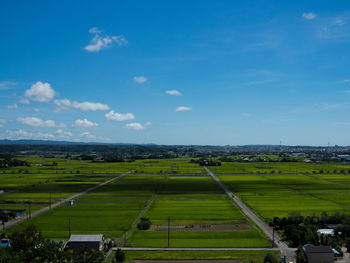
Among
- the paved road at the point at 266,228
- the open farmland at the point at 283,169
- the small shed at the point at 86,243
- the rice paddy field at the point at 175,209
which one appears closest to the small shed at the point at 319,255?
the paved road at the point at 266,228

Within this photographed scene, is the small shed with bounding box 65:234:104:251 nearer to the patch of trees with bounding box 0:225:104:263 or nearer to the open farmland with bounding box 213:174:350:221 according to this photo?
the patch of trees with bounding box 0:225:104:263

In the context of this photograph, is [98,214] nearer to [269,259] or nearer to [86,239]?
[86,239]

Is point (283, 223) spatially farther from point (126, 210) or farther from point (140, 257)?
point (126, 210)

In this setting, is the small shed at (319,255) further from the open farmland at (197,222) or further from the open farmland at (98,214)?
the open farmland at (98,214)

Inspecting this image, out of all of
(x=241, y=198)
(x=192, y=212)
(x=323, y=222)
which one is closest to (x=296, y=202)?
(x=241, y=198)

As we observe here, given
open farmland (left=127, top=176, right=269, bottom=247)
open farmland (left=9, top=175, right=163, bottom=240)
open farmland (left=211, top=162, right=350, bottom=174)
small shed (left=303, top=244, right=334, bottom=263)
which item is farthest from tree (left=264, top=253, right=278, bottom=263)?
open farmland (left=211, top=162, right=350, bottom=174)

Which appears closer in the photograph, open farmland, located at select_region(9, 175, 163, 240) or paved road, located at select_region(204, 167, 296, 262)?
paved road, located at select_region(204, 167, 296, 262)
